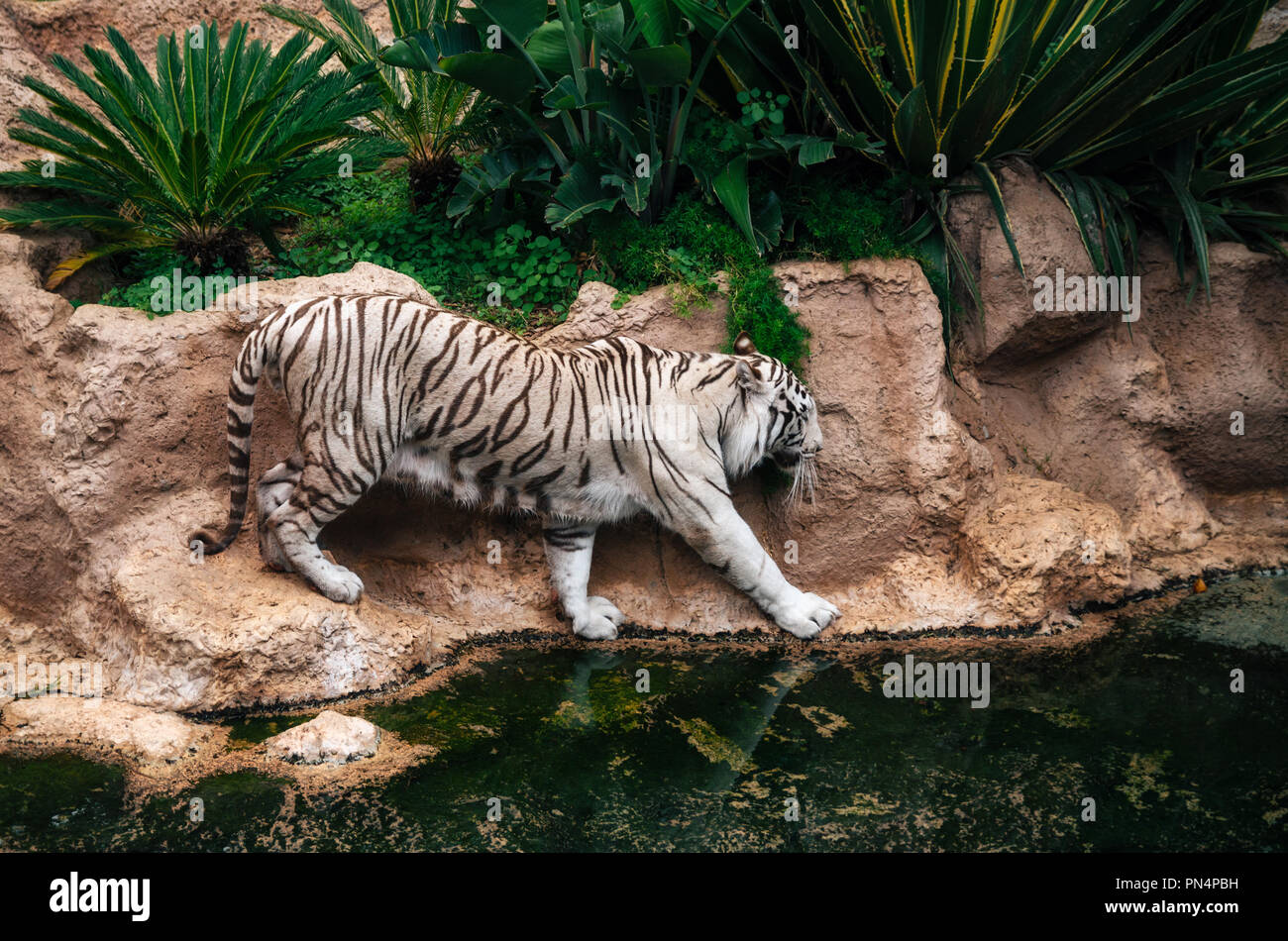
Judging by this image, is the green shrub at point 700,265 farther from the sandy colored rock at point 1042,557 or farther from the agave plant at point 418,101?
the sandy colored rock at point 1042,557

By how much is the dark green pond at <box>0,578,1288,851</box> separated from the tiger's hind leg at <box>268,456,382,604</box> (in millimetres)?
706

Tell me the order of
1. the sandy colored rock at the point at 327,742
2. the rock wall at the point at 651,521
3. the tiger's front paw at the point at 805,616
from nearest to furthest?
the sandy colored rock at the point at 327,742 → the rock wall at the point at 651,521 → the tiger's front paw at the point at 805,616

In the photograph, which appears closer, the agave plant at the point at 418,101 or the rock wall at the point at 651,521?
the rock wall at the point at 651,521

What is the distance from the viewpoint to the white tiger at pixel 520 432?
18.7 feet

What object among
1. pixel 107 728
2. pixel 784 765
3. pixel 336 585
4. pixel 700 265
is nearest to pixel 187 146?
pixel 336 585

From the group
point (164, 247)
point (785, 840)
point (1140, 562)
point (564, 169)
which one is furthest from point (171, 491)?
point (1140, 562)

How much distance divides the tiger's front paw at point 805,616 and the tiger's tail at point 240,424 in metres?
2.76

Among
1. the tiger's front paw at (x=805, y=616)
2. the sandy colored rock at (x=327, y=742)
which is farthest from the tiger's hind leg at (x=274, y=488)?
the tiger's front paw at (x=805, y=616)

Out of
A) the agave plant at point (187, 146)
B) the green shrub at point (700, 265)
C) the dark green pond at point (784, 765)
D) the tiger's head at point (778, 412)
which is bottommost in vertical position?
the dark green pond at point (784, 765)

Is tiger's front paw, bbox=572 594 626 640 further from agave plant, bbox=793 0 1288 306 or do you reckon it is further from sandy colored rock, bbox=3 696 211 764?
agave plant, bbox=793 0 1288 306

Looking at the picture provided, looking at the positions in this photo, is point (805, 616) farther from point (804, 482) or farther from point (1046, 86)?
point (1046, 86)

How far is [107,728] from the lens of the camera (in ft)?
16.8

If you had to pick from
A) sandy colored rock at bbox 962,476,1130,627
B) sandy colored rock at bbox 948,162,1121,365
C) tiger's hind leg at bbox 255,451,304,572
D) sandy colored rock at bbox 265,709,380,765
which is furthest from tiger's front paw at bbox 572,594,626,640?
sandy colored rock at bbox 948,162,1121,365

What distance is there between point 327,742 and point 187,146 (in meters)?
3.32
